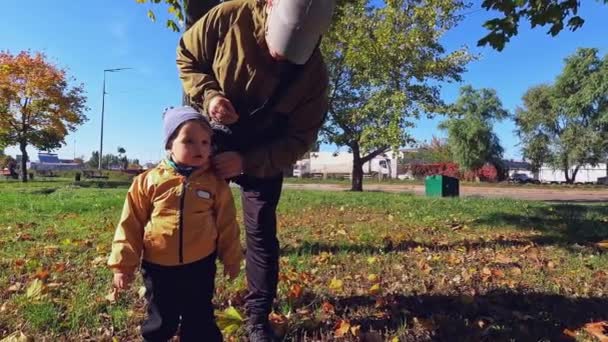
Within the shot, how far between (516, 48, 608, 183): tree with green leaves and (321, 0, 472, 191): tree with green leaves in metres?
29.2

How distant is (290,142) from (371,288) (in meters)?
1.54

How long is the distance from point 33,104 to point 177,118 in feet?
117

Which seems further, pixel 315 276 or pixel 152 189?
pixel 315 276

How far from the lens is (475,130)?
51.0 metres

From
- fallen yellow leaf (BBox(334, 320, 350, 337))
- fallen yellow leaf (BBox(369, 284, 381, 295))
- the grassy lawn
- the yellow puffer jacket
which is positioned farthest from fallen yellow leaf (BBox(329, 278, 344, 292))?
the yellow puffer jacket

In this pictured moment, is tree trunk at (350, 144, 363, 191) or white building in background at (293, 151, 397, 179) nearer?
tree trunk at (350, 144, 363, 191)

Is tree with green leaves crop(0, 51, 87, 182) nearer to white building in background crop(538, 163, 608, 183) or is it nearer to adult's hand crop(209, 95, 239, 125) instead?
adult's hand crop(209, 95, 239, 125)

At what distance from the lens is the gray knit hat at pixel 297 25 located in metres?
2.05

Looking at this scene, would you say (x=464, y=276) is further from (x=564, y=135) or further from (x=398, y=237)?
(x=564, y=135)

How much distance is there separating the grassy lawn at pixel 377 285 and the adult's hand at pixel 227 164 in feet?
3.28

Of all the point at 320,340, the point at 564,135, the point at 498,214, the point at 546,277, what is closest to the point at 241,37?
the point at 320,340

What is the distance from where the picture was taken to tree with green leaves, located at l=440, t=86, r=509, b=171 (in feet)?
170

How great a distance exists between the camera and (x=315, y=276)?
3965 millimetres

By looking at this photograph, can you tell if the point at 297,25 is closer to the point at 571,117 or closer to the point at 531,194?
the point at 531,194
